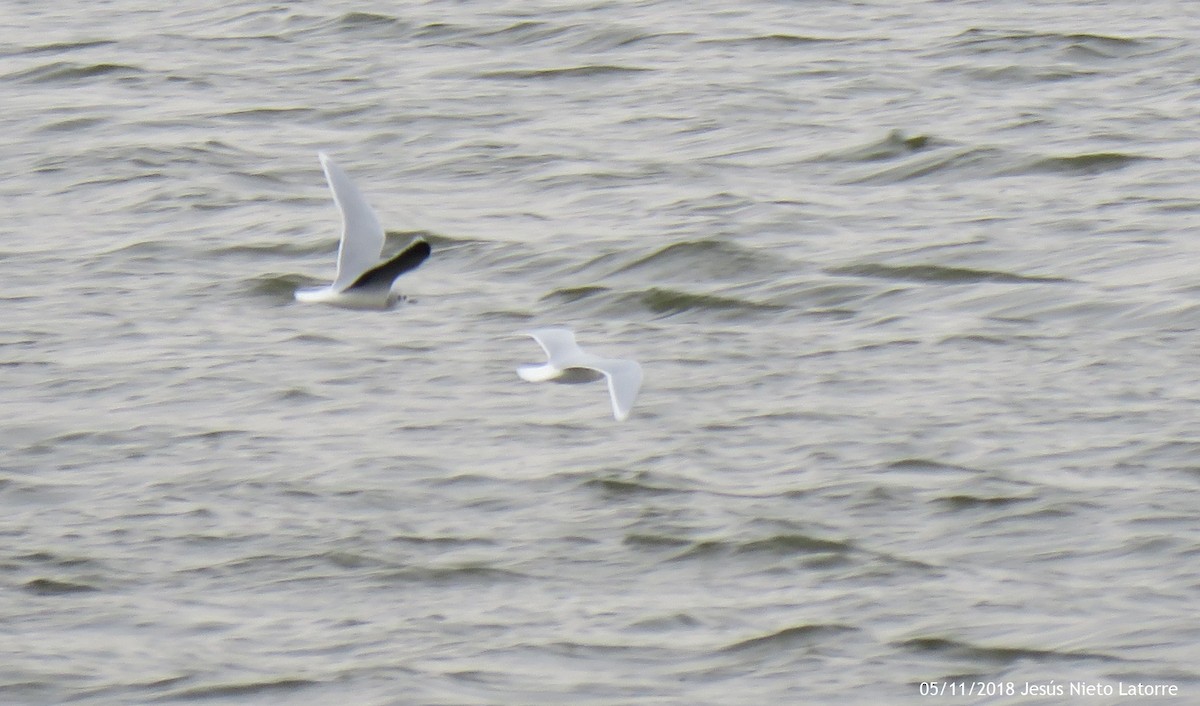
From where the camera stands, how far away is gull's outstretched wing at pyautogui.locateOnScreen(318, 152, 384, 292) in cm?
725

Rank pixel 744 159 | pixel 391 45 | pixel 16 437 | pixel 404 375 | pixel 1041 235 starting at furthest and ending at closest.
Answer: pixel 391 45 → pixel 744 159 → pixel 1041 235 → pixel 404 375 → pixel 16 437

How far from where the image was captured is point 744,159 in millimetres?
12039

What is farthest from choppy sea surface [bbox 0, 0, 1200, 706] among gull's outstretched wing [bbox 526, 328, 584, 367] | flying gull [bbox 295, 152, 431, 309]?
flying gull [bbox 295, 152, 431, 309]

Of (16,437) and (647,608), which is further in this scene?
(16,437)

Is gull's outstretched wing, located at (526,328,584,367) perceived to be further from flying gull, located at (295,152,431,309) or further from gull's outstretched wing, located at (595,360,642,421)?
flying gull, located at (295,152,431,309)

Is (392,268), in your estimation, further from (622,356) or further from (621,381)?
(622,356)

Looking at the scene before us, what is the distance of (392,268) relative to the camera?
23.4 ft

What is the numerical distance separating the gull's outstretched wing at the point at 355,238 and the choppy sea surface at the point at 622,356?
0.99 meters

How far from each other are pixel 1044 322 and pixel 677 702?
3.41 m

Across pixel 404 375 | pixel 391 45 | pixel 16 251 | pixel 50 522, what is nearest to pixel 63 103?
pixel 391 45

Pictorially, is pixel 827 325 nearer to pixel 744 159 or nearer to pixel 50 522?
pixel 744 159

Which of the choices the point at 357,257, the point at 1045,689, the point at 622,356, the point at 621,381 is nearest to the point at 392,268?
the point at 357,257

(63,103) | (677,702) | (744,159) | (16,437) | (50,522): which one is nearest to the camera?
(677,702)

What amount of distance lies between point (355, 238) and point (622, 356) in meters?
2.29
